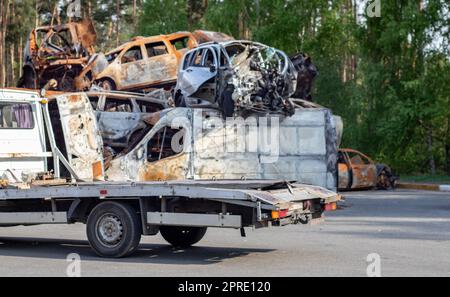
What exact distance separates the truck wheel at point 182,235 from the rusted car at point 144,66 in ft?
39.4

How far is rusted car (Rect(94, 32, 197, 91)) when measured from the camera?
23266mm

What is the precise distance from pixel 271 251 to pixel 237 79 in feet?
21.0

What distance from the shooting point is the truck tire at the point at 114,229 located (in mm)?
10031

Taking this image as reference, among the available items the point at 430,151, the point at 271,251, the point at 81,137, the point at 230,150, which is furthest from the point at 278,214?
the point at 430,151

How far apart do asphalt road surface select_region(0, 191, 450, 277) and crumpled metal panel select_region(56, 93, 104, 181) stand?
3.68ft

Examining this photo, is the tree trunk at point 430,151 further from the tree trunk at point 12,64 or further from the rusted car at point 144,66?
the tree trunk at point 12,64

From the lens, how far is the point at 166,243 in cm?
1212

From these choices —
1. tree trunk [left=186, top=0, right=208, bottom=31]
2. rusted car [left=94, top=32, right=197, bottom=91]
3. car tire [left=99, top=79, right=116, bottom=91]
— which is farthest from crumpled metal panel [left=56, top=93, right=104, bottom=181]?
tree trunk [left=186, top=0, right=208, bottom=31]

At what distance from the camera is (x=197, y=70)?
18359 millimetres

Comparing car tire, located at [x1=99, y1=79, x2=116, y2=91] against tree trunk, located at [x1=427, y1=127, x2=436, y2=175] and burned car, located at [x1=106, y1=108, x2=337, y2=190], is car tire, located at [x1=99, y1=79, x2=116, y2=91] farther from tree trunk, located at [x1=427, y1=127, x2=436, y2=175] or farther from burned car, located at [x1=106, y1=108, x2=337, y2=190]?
tree trunk, located at [x1=427, y1=127, x2=436, y2=175]

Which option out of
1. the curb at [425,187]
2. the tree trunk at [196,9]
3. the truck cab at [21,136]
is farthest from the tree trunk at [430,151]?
the tree trunk at [196,9]

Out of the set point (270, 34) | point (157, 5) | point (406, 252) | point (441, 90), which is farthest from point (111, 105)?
point (157, 5)

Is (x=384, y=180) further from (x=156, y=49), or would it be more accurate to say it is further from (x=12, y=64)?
(x=12, y=64)

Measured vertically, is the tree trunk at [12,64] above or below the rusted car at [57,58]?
above
